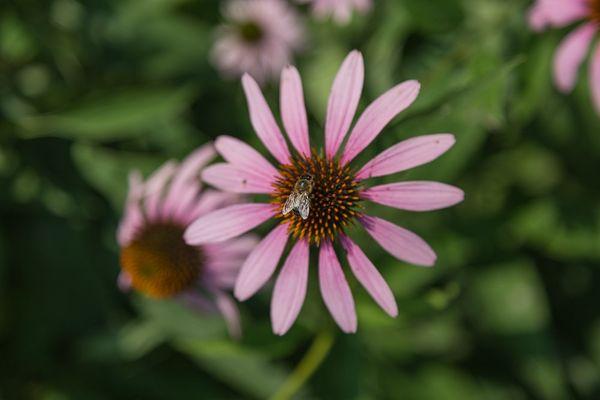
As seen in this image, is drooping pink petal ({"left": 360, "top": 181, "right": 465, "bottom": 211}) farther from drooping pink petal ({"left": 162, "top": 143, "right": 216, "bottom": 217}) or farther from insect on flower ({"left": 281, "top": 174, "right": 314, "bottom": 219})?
drooping pink petal ({"left": 162, "top": 143, "right": 216, "bottom": 217})

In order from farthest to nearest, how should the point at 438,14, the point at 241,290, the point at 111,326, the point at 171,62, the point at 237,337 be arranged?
the point at 171,62 → the point at 111,326 → the point at 438,14 → the point at 237,337 → the point at 241,290

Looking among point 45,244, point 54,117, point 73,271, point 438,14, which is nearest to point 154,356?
point 73,271

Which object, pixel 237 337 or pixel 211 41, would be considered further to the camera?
pixel 211 41

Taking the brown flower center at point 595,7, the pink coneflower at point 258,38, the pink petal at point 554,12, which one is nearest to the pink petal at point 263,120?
the pink petal at point 554,12

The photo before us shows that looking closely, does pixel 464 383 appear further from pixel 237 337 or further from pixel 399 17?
pixel 399 17

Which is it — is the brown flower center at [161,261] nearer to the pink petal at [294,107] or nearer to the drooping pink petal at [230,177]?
the drooping pink petal at [230,177]

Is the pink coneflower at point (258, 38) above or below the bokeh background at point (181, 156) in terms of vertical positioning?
above

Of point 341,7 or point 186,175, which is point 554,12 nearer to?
point 341,7
